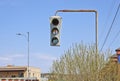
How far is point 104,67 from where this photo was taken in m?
25.2

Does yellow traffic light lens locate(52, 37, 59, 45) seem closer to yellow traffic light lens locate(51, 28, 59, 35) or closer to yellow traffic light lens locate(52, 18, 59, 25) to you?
yellow traffic light lens locate(51, 28, 59, 35)

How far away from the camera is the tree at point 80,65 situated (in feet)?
83.4

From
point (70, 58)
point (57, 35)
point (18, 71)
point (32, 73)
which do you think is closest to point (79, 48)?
point (70, 58)

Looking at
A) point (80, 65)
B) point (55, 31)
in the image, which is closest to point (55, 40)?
point (55, 31)

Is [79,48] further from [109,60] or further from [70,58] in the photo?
[109,60]

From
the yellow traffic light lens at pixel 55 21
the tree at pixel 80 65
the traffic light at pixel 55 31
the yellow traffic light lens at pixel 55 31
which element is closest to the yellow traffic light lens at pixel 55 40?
the traffic light at pixel 55 31

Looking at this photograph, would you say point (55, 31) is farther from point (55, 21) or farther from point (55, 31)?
point (55, 21)

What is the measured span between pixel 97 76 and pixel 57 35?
1125cm

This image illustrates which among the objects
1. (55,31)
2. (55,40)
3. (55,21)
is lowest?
(55,40)

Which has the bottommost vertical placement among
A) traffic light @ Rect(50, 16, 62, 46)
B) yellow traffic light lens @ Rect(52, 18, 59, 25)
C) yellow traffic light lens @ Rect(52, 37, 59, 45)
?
yellow traffic light lens @ Rect(52, 37, 59, 45)

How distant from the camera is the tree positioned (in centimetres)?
2541

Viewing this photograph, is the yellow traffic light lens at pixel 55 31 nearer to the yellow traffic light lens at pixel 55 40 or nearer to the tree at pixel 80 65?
the yellow traffic light lens at pixel 55 40

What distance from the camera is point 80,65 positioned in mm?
26953

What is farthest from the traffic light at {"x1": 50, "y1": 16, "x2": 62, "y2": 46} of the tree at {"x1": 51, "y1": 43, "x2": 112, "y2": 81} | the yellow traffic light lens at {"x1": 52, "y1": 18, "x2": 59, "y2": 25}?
the tree at {"x1": 51, "y1": 43, "x2": 112, "y2": 81}
